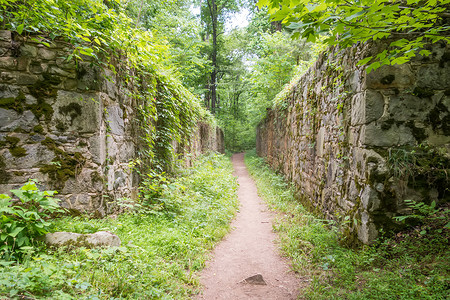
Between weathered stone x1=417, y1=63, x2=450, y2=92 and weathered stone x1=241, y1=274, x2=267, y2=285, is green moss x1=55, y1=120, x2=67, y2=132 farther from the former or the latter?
weathered stone x1=417, y1=63, x2=450, y2=92

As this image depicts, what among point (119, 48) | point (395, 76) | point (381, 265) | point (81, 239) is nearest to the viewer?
point (81, 239)

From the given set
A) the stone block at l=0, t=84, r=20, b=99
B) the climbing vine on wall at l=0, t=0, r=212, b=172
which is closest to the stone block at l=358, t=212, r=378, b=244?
the climbing vine on wall at l=0, t=0, r=212, b=172

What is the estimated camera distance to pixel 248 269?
11.3 ft

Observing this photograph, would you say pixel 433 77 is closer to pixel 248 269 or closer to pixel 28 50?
pixel 248 269

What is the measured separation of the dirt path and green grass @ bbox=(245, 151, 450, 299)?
0.25 m

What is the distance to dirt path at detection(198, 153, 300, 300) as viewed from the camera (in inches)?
113

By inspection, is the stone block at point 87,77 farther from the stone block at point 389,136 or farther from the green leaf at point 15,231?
the stone block at point 389,136

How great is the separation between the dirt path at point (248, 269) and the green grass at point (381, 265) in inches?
9.9

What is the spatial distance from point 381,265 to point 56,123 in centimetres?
448

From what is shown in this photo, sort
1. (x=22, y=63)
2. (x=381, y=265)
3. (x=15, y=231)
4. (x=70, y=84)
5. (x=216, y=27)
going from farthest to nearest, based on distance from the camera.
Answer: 1. (x=216, y=27)
2. (x=70, y=84)
3. (x=22, y=63)
4. (x=381, y=265)
5. (x=15, y=231)

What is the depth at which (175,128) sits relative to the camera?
6176mm

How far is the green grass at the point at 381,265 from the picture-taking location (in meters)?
2.30

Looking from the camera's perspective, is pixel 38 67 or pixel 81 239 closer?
pixel 81 239

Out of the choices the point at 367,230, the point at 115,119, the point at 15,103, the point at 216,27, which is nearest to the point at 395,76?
the point at 367,230
